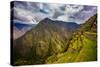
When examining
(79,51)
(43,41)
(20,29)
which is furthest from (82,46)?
(20,29)

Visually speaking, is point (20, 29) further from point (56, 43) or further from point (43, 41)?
point (56, 43)

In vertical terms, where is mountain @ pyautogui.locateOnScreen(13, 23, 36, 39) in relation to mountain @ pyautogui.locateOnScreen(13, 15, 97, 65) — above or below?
above

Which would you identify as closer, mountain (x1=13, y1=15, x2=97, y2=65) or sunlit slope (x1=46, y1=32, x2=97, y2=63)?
mountain (x1=13, y1=15, x2=97, y2=65)

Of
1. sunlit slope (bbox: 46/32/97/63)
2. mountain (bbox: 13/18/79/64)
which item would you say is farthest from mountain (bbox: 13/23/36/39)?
sunlit slope (bbox: 46/32/97/63)

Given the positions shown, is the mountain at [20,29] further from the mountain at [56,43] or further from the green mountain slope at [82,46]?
the green mountain slope at [82,46]

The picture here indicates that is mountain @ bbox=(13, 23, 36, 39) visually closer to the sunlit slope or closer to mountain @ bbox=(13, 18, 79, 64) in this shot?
mountain @ bbox=(13, 18, 79, 64)

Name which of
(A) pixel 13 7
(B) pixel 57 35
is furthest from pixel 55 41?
(A) pixel 13 7
